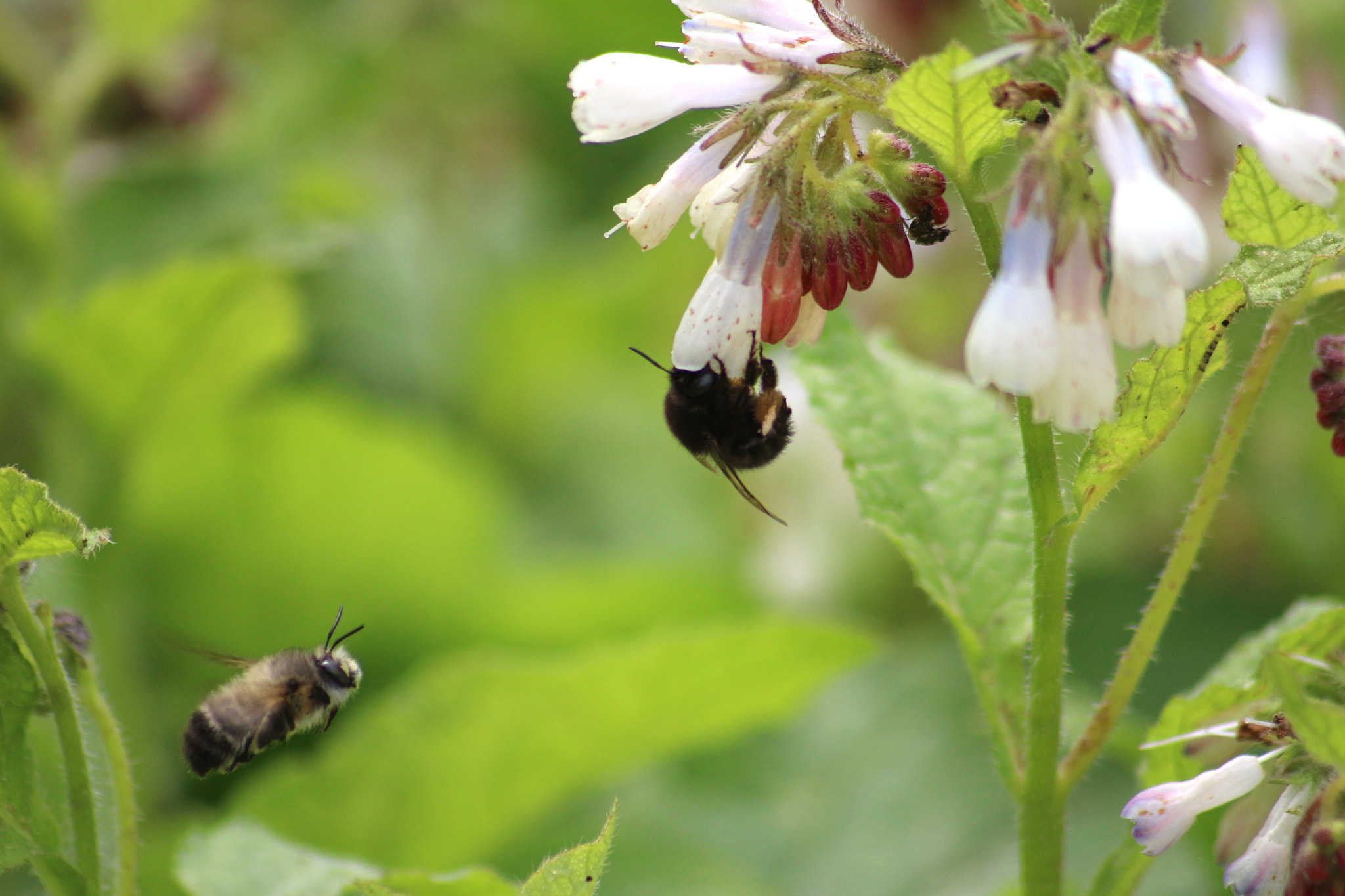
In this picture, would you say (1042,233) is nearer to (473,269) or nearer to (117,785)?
(117,785)

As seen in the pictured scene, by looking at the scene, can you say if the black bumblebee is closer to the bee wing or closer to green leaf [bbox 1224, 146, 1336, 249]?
the bee wing

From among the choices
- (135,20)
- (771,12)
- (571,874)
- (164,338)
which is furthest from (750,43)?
(135,20)

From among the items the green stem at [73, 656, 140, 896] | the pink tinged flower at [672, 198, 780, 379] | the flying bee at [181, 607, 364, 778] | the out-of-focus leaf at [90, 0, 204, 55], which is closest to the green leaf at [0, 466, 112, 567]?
the green stem at [73, 656, 140, 896]

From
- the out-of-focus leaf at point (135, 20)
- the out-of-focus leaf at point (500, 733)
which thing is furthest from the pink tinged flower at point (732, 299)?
the out-of-focus leaf at point (135, 20)

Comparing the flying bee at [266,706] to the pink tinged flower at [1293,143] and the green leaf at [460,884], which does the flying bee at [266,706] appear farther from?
the pink tinged flower at [1293,143]

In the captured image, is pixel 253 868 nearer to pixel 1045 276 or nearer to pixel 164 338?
pixel 1045 276
